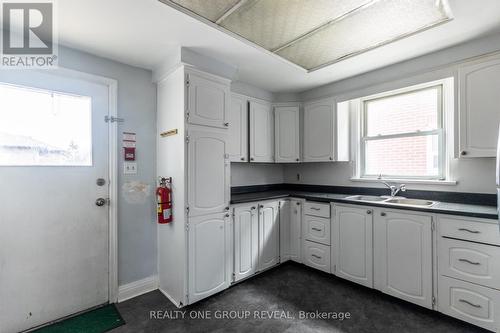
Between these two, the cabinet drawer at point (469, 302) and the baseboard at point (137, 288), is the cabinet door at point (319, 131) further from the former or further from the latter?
the baseboard at point (137, 288)

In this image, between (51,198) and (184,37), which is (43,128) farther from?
(184,37)

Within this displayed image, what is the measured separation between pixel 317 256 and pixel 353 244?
19.7 inches

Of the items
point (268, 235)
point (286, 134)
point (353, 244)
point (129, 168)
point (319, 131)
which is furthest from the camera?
point (286, 134)

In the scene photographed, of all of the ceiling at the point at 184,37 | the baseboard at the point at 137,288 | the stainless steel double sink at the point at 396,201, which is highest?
the ceiling at the point at 184,37

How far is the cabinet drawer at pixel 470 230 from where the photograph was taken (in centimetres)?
172

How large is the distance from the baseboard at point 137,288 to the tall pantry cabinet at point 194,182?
8cm

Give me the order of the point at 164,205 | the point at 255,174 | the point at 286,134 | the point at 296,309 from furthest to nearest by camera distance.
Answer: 1. the point at 255,174
2. the point at 286,134
3. the point at 164,205
4. the point at 296,309

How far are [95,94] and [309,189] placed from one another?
2.87m

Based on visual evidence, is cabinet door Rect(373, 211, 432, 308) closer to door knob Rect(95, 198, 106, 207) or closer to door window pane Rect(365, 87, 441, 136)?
door window pane Rect(365, 87, 441, 136)

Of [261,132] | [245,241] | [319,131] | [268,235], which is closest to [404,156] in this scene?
[319,131]

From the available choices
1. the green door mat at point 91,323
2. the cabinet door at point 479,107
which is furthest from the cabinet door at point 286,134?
the green door mat at point 91,323

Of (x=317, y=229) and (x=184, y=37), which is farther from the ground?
(x=184, y=37)

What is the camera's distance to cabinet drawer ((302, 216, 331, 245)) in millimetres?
2691

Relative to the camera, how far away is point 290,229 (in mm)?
3045
